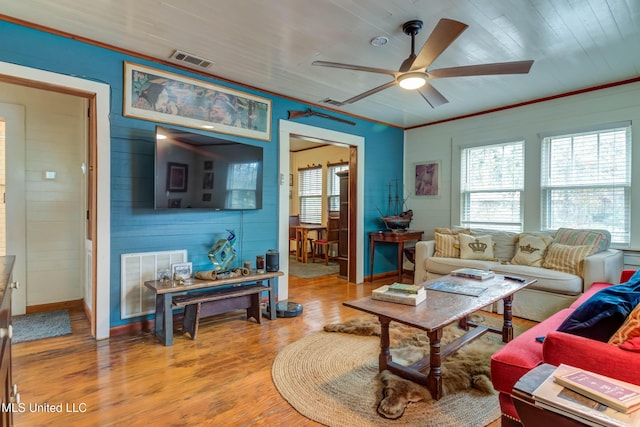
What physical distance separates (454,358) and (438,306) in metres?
0.66

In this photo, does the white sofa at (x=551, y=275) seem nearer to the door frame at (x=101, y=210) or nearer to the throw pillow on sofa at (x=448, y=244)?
the throw pillow on sofa at (x=448, y=244)

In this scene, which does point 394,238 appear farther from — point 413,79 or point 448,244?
point 413,79

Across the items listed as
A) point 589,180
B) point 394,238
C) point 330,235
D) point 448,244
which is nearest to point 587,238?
point 589,180

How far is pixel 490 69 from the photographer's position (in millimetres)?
2328

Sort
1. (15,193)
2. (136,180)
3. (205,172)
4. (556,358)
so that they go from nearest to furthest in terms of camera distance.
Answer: (556,358), (136,180), (205,172), (15,193)

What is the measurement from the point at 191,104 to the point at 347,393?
116 inches

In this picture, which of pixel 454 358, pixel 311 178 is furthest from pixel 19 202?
pixel 311 178

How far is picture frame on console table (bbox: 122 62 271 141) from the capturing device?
3.10 meters

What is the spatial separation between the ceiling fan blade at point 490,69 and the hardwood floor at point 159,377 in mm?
2172

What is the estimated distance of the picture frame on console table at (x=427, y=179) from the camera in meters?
5.54

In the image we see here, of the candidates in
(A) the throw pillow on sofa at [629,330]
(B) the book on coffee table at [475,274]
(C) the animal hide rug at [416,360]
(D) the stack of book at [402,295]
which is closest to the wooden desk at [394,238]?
(C) the animal hide rug at [416,360]

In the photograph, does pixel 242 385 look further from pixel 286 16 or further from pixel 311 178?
pixel 311 178

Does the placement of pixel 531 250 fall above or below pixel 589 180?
below

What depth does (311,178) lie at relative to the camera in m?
8.00
